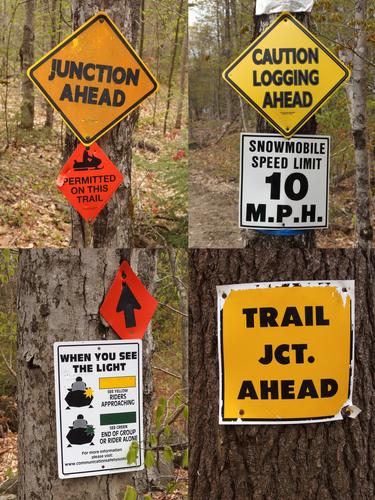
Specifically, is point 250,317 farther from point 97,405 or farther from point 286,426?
point 97,405

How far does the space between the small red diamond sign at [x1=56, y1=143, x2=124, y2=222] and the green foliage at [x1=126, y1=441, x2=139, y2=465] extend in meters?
1.77

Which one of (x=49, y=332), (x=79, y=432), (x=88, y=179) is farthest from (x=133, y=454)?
(x=88, y=179)

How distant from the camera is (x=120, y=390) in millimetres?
2191

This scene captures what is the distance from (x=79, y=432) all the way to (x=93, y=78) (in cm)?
214

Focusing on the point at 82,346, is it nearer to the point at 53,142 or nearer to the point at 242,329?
the point at 242,329

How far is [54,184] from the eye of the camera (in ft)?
25.5

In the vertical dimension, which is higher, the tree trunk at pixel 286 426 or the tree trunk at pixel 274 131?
the tree trunk at pixel 274 131

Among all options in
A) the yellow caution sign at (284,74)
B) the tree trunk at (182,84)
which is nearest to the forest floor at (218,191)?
the tree trunk at (182,84)

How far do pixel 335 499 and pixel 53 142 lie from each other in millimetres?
7885

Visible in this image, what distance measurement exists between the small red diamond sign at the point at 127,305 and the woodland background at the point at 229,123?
4168mm

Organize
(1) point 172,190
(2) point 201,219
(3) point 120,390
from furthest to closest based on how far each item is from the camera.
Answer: (2) point 201,219, (1) point 172,190, (3) point 120,390

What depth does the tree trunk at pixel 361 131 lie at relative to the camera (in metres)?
6.14

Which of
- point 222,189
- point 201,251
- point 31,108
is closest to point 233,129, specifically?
point 222,189

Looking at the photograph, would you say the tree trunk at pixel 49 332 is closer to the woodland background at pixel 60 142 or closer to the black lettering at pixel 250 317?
the black lettering at pixel 250 317
